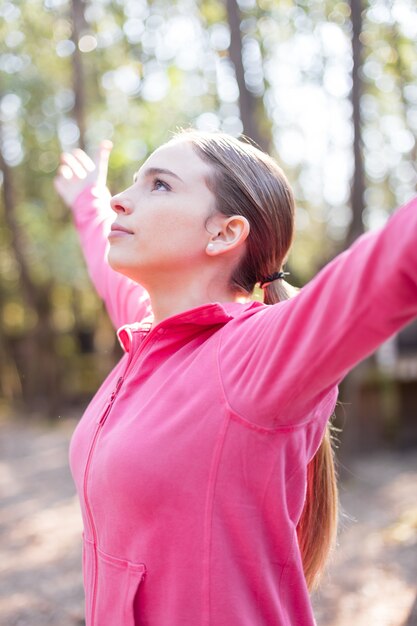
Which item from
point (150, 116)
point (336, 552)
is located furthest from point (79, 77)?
point (336, 552)

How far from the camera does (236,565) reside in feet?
4.66

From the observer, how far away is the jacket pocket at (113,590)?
4.81ft

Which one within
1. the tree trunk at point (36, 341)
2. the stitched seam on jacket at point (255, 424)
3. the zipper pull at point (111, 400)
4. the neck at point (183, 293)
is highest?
the neck at point (183, 293)

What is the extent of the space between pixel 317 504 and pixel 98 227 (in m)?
1.27

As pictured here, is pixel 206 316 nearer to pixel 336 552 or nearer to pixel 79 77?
pixel 336 552

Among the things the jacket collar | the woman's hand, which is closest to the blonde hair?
the jacket collar

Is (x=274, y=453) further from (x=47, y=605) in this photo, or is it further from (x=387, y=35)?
(x=387, y=35)

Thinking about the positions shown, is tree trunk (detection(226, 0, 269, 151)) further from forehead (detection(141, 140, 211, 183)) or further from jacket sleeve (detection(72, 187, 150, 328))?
forehead (detection(141, 140, 211, 183))

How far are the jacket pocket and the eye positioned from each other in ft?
2.67

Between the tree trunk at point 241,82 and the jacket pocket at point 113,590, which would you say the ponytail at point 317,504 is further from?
the tree trunk at point 241,82

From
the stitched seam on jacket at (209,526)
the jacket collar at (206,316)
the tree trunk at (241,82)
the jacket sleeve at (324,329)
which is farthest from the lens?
the tree trunk at (241,82)

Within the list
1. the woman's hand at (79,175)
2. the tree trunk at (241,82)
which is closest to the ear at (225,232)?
the woman's hand at (79,175)

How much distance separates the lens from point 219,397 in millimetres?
1391

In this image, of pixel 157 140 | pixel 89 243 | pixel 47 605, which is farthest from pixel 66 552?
pixel 157 140
